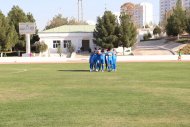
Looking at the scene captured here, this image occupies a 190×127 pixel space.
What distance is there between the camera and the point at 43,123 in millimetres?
9141

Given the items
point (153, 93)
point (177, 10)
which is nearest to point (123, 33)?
point (177, 10)

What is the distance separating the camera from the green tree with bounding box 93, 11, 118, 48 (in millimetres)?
67688

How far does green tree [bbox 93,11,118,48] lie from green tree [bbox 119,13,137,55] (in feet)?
3.66

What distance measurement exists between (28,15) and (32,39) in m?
5.24

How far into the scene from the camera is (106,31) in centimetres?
6825

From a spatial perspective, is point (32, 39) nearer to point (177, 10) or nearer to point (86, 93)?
point (177, 10)

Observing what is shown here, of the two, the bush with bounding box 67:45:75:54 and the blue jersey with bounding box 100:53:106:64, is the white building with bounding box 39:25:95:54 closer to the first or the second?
the bush with bounding box 67:45:75:54

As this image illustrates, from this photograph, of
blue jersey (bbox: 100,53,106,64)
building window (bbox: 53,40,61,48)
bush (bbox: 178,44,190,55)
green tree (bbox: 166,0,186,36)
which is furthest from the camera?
green tree (bbox: 166,0,186,36)

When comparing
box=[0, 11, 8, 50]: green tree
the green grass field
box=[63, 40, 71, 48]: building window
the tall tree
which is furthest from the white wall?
the green grass field

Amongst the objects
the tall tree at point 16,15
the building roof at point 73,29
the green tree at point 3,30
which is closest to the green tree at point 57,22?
the building roof at point 73,29

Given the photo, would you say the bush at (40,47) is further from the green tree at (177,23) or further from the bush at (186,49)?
the green tree at (177,23)

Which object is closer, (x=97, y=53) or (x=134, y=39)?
(x=97, y=53)

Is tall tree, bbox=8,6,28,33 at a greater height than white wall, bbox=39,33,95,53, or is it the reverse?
tall tree, bbox=8,6,28,33

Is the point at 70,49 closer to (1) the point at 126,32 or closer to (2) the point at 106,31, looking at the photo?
(2) the point at 106,31
